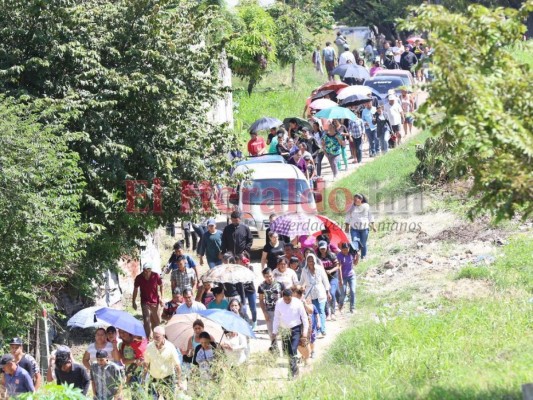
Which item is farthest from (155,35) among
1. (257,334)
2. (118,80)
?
(257,334)

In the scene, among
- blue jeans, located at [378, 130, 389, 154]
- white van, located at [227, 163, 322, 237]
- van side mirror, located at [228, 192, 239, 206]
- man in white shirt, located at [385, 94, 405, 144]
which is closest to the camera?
white van, located at [227, 163, 322, 237]

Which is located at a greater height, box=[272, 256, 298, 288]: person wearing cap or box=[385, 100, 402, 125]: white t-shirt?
box=[385, 100, 402, 125]: white t-shirt

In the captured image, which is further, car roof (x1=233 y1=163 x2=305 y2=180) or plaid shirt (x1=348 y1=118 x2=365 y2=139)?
plaid shirt (x1=348 y1=118 x2=365 y2=139)

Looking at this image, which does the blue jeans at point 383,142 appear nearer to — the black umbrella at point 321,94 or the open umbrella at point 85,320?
the black umbrella at point 321,94

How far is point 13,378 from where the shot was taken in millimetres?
12766

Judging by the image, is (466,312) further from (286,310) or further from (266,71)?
(266,71)

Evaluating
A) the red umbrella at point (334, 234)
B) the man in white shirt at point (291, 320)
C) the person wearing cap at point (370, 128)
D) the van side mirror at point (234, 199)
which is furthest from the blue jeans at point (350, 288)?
the person wearing cap at point (370, 128)

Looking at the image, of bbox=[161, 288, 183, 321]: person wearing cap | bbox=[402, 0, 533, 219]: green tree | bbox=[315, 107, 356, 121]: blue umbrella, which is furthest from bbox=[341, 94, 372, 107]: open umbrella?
bbox=[402, 0, 533, 219]: green tree

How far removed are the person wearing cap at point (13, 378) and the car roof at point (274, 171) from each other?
1123cm

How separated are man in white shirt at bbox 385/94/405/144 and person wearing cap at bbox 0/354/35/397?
18.9 m

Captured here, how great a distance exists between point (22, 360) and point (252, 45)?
81.1ft

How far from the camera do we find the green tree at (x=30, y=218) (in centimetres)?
1379

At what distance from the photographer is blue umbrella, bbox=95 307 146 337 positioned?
14.0 meters

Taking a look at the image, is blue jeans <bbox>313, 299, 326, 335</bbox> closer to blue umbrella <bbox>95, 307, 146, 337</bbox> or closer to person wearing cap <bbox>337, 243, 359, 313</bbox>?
person wearing cap <bbox>337, 243, 359, 313</bbox>
